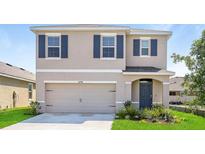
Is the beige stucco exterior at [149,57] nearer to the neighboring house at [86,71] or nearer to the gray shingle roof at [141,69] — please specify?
the gray shingle roof at [141,69]

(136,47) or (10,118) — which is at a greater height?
(136,47)

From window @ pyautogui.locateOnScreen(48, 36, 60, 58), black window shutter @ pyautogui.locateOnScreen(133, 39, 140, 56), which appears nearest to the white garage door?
window @ pyautogui.locateOnScreen(48, 36, 60, 58)

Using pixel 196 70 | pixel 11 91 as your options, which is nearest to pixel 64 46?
pixel 11 91

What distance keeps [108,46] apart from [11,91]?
9.58m

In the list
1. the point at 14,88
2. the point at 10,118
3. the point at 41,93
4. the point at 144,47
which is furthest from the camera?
the point at 14,88

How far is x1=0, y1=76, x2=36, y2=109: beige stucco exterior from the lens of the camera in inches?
828

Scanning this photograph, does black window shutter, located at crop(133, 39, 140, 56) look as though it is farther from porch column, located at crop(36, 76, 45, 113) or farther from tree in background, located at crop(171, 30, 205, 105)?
tree in background, located at crop(171, 30, 205, 105)

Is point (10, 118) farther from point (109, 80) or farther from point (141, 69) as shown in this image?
point (141, 69)

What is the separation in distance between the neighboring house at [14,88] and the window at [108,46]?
787cm

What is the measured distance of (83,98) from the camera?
1806 centimetres

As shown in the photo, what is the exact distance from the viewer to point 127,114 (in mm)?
15570

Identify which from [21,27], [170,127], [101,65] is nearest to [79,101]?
[101,65]

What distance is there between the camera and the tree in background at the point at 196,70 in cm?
893
